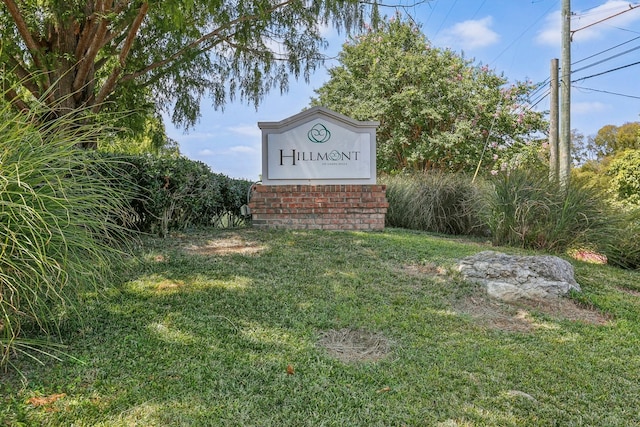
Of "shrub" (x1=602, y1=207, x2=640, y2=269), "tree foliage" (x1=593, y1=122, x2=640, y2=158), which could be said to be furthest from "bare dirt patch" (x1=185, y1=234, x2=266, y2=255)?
"tree foliage" (x1=593, y1=122, x2=640, y2=158)

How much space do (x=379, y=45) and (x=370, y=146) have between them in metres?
9.60

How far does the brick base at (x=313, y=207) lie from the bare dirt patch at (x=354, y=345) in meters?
3.12

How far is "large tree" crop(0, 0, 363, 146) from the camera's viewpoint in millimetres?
4199

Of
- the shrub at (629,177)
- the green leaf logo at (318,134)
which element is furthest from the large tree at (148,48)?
the shrub at (629,177)

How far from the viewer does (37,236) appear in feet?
6.72

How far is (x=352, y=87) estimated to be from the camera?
14539mm

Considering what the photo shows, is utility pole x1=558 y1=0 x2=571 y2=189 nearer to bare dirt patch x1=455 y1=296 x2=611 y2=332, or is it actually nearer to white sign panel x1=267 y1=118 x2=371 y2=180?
white sign panel x1=267 y1=118 x2=371 y2=180

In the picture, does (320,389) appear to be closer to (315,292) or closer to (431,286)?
(315,292)

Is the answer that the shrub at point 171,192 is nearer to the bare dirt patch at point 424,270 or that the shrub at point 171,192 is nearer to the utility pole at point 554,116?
the bare dirt patch at point 424,270

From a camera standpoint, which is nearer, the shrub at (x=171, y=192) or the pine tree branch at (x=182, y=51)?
the shrub at (x=171, y=192)

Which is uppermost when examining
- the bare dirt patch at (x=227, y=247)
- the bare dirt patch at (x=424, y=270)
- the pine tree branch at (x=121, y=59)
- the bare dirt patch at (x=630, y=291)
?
the pine tree branch at (x=121, y=59)

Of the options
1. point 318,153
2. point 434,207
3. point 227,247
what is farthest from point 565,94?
point 227,247

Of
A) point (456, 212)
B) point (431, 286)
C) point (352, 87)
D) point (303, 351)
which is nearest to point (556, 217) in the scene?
point (456, 212)

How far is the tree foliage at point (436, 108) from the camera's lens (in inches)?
496
